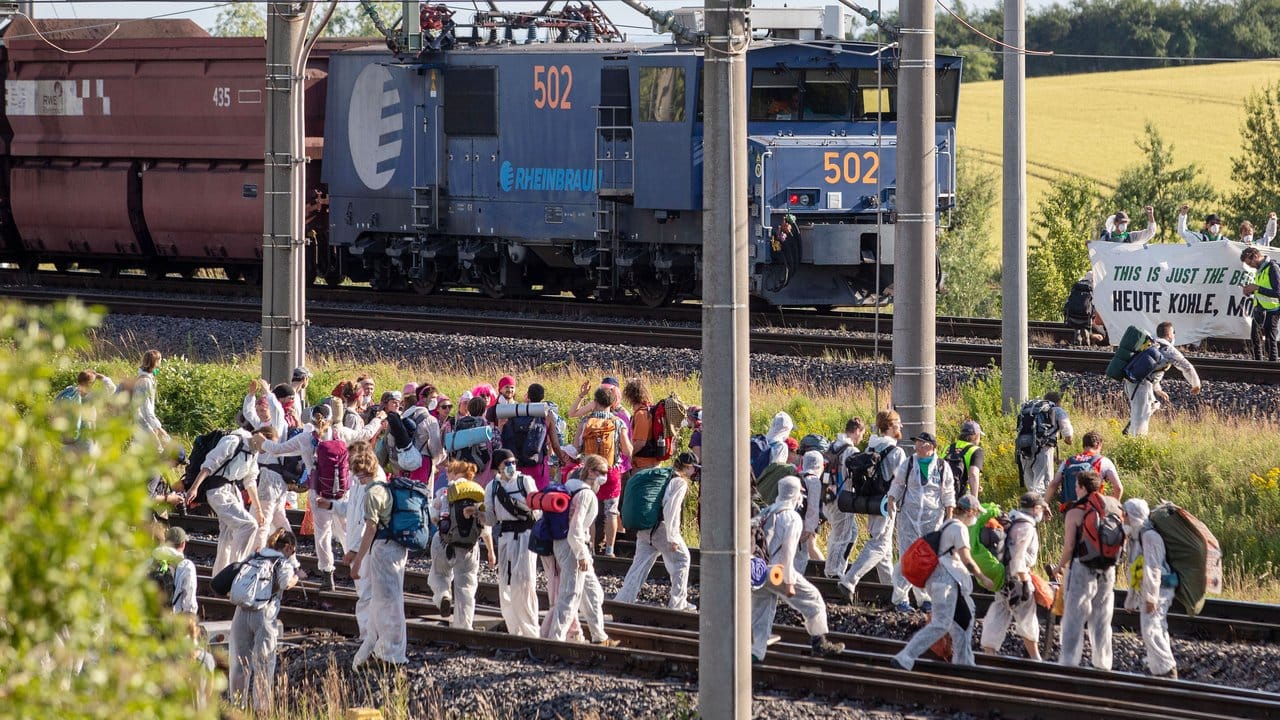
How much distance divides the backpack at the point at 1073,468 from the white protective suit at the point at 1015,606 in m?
0.88

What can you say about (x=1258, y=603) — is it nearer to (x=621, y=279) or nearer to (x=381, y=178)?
(x=621, y=279)

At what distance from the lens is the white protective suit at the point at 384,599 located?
11.4m

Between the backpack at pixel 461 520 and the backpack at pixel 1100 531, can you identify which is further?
the backpack at pixel 461 520

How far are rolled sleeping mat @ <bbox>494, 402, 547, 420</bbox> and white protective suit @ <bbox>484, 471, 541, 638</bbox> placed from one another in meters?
2.08

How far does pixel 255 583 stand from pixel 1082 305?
521 inches

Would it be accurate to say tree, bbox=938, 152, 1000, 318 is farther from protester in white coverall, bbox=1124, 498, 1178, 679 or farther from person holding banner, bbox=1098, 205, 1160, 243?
protester in white coverall, bbox=1124, 498, 1178, 679

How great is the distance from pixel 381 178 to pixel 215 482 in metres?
14.9

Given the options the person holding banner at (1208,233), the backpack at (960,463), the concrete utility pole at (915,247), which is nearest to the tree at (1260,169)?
the person holding banner at (1208,233)

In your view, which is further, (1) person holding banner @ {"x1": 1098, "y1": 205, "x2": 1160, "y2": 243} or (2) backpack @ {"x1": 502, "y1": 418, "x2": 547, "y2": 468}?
(1) person holding banner @ {"x1": 1098, "y1": 205, "x2": 1160, "y2": 243}

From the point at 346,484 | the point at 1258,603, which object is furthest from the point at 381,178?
the point at 1258,603

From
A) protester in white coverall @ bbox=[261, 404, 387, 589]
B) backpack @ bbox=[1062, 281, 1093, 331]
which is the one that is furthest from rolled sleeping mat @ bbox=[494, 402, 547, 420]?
backpack @ bbox=[1062, 281, 1093, 331]

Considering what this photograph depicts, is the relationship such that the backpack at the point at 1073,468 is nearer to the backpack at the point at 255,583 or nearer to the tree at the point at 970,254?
the backpack at the point at 255,583

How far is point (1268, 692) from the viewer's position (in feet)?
35.5

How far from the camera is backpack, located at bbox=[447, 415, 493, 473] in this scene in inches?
558
